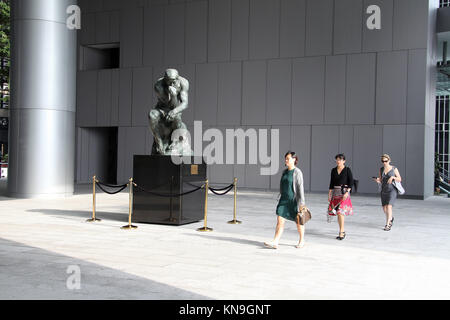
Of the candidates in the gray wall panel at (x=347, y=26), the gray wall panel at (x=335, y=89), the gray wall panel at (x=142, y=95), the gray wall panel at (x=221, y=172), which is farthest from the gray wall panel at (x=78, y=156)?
the gray wall panel at (x=347, y=26)

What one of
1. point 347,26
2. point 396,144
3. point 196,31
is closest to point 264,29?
point 196,31

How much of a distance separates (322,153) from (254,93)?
4.38 meters

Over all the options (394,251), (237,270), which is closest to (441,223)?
(394,251)

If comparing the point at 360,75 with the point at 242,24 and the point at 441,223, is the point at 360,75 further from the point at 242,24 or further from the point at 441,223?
the point at 441,223

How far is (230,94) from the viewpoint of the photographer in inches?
987

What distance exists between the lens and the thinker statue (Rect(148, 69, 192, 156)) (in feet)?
40.2

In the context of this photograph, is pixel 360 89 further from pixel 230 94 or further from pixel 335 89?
pixel 230 94

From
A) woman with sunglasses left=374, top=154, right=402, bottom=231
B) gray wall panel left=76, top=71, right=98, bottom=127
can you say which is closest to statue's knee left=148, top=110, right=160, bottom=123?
woman with sunglasses left=374, top=154, right=402, bottom=231

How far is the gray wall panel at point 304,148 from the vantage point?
23375 millimetres

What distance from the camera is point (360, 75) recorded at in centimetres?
2245

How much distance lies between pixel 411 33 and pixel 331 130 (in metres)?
5.21

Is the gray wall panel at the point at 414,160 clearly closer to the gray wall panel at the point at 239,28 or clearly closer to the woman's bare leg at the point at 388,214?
the gray wall panel at the point at 239,28

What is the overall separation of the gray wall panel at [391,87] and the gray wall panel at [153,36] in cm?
1121

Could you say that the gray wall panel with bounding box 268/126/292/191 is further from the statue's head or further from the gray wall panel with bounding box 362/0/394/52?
the statue's head
